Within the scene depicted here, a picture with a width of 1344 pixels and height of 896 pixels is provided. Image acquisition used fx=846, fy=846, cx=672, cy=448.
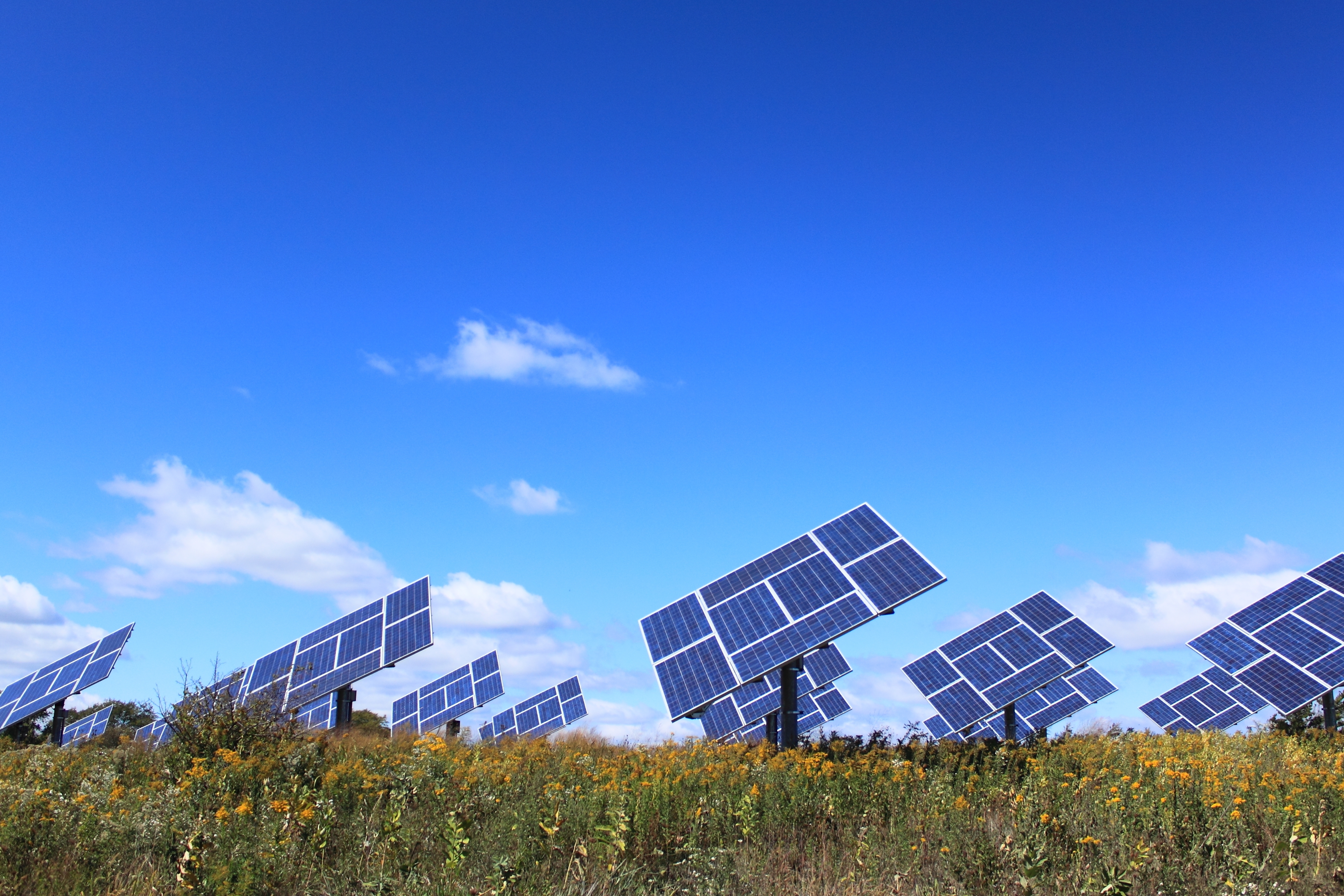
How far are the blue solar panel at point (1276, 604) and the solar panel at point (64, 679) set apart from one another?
1555 inches

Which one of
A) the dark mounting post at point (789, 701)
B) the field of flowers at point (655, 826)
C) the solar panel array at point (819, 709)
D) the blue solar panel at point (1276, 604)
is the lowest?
the field of flowers at point (655, 826)

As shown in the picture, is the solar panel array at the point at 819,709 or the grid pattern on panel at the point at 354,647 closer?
the grid pattern on panel at the point at 354,647

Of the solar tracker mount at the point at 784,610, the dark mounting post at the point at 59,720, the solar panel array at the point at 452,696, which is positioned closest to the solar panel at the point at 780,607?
A: the solar tracker mount at the point at 784,610

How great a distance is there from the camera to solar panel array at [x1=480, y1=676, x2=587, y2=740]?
41.1 m

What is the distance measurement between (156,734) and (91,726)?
18064 mm

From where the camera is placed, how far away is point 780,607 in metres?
17.8

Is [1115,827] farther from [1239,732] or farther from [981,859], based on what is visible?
[1239,732]

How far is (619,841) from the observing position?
7172mm

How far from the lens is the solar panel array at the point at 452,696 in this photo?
131 ft

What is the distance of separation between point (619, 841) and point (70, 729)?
48.5m

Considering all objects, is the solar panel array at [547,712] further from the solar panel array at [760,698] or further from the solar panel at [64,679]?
the solar panel at [64,679]

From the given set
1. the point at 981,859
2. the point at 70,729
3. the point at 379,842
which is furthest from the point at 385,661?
the point at 70,729

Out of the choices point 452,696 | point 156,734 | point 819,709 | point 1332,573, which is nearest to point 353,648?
point 156,734

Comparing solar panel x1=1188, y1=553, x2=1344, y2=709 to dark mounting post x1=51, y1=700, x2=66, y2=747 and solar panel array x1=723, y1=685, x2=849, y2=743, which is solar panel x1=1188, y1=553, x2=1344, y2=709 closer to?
solar panel array x1=723, y1=685, x2=849, y2=743
